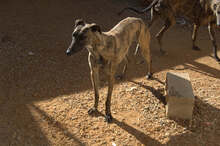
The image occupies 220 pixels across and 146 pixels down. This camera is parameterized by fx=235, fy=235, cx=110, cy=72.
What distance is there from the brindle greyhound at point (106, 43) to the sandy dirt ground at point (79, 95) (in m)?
0.51

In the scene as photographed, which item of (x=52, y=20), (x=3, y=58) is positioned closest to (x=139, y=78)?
(x=3, y=58)

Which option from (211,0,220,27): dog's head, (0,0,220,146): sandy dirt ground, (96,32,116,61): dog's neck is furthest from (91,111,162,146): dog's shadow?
(211,0,220,27): dog's head

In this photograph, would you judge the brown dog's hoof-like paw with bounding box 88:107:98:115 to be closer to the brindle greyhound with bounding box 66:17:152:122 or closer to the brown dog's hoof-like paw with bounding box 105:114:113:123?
the brindle greyhound with bounding box 66:17:152:122

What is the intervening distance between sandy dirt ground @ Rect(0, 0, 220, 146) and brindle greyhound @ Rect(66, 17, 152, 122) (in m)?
0.51

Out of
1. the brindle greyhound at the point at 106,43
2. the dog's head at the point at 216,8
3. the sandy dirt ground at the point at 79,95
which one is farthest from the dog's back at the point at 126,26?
the dog's head at the point at 216,8

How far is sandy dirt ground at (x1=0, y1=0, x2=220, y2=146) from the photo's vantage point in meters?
4.26

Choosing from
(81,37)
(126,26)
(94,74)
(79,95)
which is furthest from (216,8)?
(81,37)

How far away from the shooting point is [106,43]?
4004 millimetres

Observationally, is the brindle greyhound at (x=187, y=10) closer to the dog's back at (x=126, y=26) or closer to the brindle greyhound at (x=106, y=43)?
the dog's back at (x=126, y=26)

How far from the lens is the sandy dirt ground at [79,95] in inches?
168

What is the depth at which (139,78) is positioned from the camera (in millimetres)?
6039

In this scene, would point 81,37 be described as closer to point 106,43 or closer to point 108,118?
point 106,43

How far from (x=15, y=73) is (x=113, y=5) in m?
6.47

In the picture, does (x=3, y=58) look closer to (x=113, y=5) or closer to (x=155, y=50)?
(x=155, y=50)
